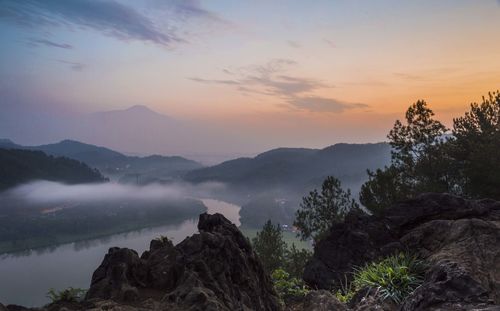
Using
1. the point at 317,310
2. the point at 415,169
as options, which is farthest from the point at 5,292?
the point at 317,310

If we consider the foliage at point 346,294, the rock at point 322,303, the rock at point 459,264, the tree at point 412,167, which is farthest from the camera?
the tree at point 412,167

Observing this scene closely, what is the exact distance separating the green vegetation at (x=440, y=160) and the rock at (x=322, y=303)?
94.1ft

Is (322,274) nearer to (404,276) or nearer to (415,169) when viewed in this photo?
(404,276)

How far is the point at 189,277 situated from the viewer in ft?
41.5

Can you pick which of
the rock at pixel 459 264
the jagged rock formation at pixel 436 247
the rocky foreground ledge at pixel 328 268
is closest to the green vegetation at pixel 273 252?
the jagged rock formation at pixel 436 247

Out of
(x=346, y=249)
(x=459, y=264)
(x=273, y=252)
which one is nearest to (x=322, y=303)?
(x=459, y=264)

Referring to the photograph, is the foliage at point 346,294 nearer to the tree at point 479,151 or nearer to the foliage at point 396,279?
the foliage at point 396,279

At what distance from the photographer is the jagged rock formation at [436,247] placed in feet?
26.6

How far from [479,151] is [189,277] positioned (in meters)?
34.6

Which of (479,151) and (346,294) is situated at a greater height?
(479,151)

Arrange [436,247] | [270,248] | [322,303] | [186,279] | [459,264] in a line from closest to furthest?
[459,264] < [322,303] < [186,279] < [436,247] < [270,248]

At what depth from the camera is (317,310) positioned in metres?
11.7

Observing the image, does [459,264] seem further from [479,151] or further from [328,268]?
[479,151]

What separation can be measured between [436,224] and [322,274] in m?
9.19
